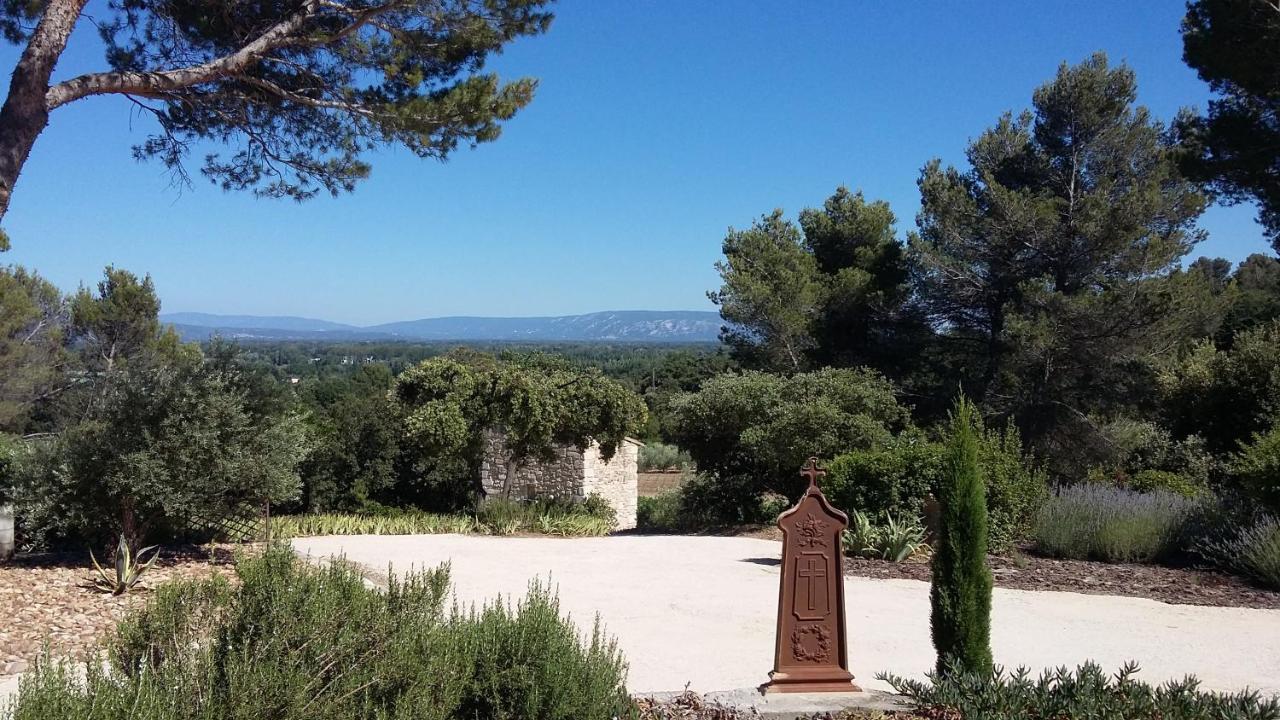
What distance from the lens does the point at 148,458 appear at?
7945 millimetres

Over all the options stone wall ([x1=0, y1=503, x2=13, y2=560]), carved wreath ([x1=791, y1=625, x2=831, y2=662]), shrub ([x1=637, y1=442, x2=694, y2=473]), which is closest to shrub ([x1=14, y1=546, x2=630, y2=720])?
carved wreath ([x1=791, y1=625, x2=831, y2=662])

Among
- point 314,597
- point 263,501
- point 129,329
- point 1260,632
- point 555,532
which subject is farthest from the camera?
point 129,329

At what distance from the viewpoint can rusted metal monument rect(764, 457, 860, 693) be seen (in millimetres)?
4762

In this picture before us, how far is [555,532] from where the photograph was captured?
1456 centimetres

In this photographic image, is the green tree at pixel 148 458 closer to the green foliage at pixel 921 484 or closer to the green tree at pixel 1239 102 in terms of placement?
the green foliage at pixel 921 484

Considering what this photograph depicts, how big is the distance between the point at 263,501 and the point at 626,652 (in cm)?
484

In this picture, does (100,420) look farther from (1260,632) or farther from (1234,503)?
(1234,503)

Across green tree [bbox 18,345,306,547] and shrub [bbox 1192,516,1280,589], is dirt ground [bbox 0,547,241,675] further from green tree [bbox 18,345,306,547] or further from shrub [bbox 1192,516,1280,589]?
shrub [bbox 1192,516,1280,589]

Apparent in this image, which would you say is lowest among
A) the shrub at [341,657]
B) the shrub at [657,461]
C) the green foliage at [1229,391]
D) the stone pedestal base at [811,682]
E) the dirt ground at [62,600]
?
the shrub at [657,461]

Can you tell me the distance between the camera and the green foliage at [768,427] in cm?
1348

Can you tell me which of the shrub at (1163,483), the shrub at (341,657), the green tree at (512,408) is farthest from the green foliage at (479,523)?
the shrub at (341,657)

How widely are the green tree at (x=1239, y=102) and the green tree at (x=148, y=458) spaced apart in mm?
13963

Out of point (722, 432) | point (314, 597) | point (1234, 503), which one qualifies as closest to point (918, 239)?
point (722, 432)

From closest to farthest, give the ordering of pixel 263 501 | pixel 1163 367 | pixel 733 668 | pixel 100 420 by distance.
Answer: pixel 733 668, pixel 100 420, pixel 263 501, pixel 1163 367
